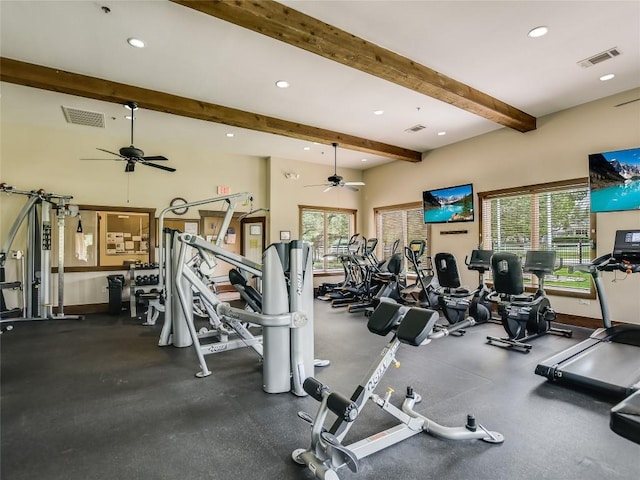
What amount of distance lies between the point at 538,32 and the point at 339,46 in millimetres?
2135

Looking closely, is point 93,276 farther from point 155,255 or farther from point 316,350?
point 316,350

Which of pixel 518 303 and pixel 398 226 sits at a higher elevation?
pixel 398 226

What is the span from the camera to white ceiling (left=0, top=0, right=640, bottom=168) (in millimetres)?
3211

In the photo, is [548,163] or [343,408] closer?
[343,408]

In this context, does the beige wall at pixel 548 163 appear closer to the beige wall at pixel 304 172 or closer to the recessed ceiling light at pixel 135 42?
the beige wall at pixel 304 172

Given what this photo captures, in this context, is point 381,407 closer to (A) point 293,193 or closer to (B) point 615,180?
(B) point 615,180

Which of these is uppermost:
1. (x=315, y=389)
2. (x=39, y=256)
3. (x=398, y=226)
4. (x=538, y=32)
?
(x=538, y=32)

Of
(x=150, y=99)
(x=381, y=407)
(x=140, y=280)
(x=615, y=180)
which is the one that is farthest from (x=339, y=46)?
(x=140, y=280)

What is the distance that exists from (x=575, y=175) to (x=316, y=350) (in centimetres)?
511

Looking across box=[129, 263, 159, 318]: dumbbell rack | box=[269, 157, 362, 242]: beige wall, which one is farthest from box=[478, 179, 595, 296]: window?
box=[129, 263, 159, 318]: dumbbell rack

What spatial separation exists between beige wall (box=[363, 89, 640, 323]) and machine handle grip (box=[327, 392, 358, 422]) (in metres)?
5.42

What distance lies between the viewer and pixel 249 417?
2.63 meters

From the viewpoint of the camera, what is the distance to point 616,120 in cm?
503

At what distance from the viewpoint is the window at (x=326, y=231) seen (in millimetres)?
9266
